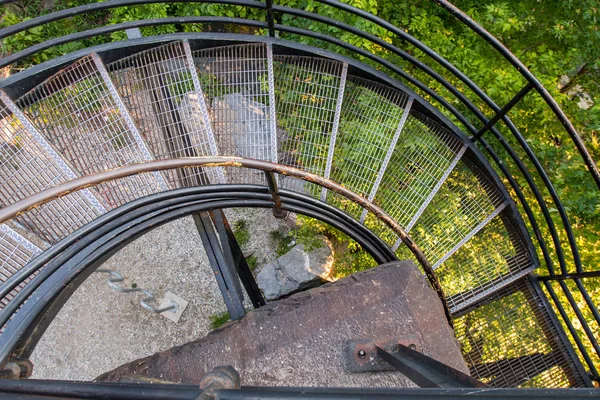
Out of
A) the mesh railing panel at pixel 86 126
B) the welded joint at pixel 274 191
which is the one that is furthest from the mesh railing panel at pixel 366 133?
the mesh railing panel at pixel 86 126

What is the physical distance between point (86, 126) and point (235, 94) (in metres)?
1.33

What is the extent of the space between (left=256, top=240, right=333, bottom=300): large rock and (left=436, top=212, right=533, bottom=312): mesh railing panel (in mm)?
1477

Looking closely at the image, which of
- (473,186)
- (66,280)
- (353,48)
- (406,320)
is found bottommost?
(406,320)

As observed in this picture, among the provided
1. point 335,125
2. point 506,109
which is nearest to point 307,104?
point 335,125

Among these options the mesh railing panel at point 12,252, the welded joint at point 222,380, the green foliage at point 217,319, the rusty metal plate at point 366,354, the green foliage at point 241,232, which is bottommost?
the welded joint at point 222,380

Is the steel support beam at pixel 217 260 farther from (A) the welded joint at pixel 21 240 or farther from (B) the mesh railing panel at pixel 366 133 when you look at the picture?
(B) the mesh railing panel at pixel 366 133

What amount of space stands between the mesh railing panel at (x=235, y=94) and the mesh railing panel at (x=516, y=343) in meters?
2.99

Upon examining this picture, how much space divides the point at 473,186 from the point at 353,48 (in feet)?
6.47

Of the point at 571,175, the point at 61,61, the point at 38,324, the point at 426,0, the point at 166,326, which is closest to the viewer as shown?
the point at 38,324

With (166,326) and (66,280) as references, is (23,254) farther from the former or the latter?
(166,326)

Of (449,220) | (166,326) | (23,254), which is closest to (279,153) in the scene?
(449,220)

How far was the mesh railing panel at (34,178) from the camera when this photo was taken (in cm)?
346

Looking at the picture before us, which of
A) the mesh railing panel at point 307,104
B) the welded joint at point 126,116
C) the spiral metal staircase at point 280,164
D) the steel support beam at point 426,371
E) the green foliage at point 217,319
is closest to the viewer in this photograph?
the steel support beam at point 426,371

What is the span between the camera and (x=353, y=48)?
3840 millimetres
